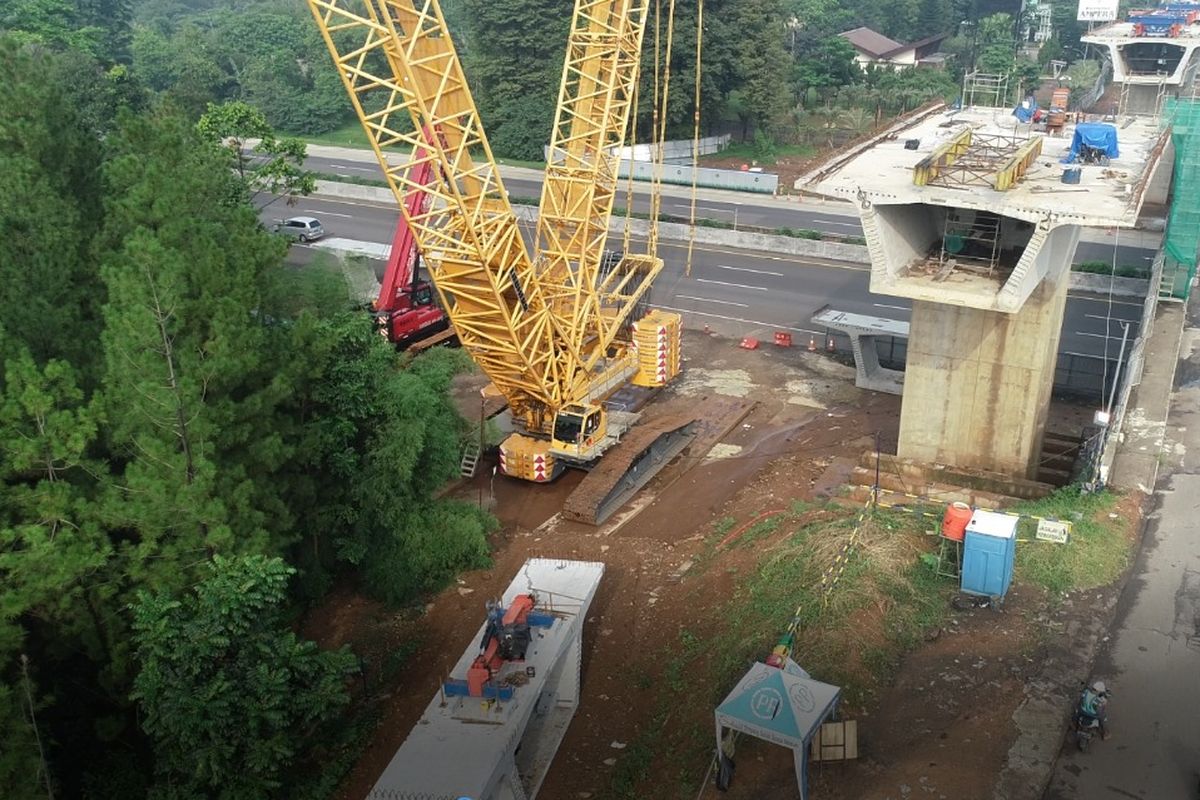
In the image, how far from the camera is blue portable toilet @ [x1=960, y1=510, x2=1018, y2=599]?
20.7 meters

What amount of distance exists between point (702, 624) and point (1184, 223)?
25.2 metres

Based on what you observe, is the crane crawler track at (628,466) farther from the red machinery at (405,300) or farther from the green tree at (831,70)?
the green tree at (831,70)

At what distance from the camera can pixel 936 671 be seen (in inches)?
772

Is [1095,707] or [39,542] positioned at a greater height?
[39,542]

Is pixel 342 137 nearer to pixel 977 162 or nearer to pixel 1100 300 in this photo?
pixel 1100 300

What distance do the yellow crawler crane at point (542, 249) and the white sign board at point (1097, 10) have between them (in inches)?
1638

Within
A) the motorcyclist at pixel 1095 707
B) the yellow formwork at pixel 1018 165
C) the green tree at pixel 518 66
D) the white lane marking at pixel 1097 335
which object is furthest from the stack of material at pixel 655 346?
the green tree at pixel 518 66

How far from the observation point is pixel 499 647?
1984 centimetres

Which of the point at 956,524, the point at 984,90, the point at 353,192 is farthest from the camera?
the point at 353,192

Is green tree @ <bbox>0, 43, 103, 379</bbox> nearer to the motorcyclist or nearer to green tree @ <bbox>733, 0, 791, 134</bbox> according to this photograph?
the motorcyclist

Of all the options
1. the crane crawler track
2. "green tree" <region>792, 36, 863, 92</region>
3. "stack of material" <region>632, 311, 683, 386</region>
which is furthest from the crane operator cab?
"green tree" <region>792, 36, 863, 92</region>

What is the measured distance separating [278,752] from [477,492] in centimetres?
1350

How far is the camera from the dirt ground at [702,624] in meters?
17.8

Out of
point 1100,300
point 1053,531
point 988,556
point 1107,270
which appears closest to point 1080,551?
point 1053,531
